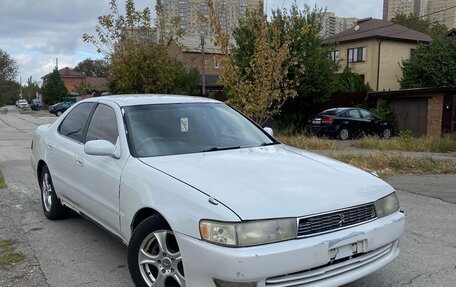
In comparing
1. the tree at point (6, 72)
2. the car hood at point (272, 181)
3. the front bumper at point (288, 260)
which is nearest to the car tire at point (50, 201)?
the car hood at point (272, 181)

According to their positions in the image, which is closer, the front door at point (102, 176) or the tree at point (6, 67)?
the front door at point (102, 176)

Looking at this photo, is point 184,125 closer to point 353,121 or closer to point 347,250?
point 347,250

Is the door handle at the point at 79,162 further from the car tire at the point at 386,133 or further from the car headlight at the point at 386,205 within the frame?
the car tire at the point at 386,133

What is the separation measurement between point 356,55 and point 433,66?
1328cm

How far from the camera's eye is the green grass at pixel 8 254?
4.45 metres

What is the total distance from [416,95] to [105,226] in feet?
68.6

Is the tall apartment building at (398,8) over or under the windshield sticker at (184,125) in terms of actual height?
over

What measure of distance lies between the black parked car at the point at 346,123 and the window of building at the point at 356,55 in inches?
833

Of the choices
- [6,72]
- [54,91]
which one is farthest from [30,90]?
[54,91]

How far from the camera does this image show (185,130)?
173 inches

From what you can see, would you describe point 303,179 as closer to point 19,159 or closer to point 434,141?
point 19,159

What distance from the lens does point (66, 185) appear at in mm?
5105

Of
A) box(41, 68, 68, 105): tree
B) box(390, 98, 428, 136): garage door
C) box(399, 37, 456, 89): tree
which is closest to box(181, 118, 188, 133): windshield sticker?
box(390, 98, 428, 136): garage door

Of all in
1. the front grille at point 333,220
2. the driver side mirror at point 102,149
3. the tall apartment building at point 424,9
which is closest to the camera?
the front grille at point 333,220
